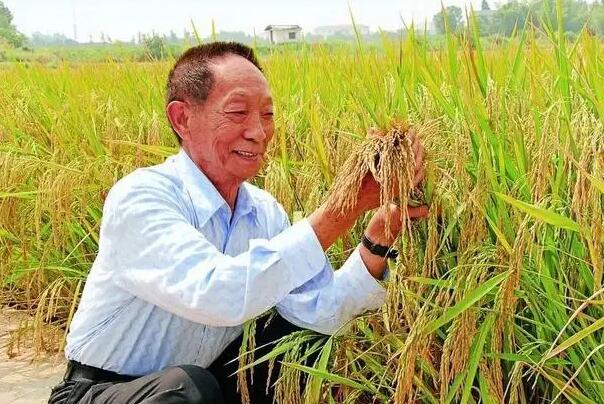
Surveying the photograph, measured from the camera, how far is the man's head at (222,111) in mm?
2172

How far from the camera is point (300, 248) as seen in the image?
2.00 meters

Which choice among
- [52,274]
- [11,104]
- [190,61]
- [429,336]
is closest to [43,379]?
[52,274]

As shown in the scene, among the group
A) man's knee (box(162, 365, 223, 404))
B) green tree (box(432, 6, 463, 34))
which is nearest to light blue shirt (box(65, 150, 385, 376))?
man's knee (box(162, 365, 223, 404))

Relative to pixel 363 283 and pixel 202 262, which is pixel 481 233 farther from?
pixel 202 262

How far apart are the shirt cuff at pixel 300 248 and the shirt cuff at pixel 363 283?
20cm

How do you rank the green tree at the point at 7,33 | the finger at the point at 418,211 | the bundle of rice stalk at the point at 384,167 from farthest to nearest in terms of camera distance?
the green tree at the point at 7,33 → the finger at the point at 418,211 → the bundle of rice stalk at the point at 384,167

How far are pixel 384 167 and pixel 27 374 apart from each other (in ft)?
7.26

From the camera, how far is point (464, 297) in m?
1.79

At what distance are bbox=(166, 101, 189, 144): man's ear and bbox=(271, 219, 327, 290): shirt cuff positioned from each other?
44cm

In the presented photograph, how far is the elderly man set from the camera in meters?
1.99

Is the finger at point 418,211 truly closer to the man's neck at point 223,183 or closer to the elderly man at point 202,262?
the elderly man at point 202,262

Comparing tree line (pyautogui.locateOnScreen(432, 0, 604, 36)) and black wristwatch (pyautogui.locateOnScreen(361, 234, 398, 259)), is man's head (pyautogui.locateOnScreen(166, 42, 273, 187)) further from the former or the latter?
tree line (pyautogui.locateOnScreen(432, 0, 604, 36))

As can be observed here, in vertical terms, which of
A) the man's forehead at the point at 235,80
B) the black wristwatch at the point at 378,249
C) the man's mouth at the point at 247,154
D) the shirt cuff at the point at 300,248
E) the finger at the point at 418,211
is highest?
the man's forehead at the point at 235,80

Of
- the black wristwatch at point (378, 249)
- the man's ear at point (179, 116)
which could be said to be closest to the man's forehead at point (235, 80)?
the man's ear at point (179, 116)
